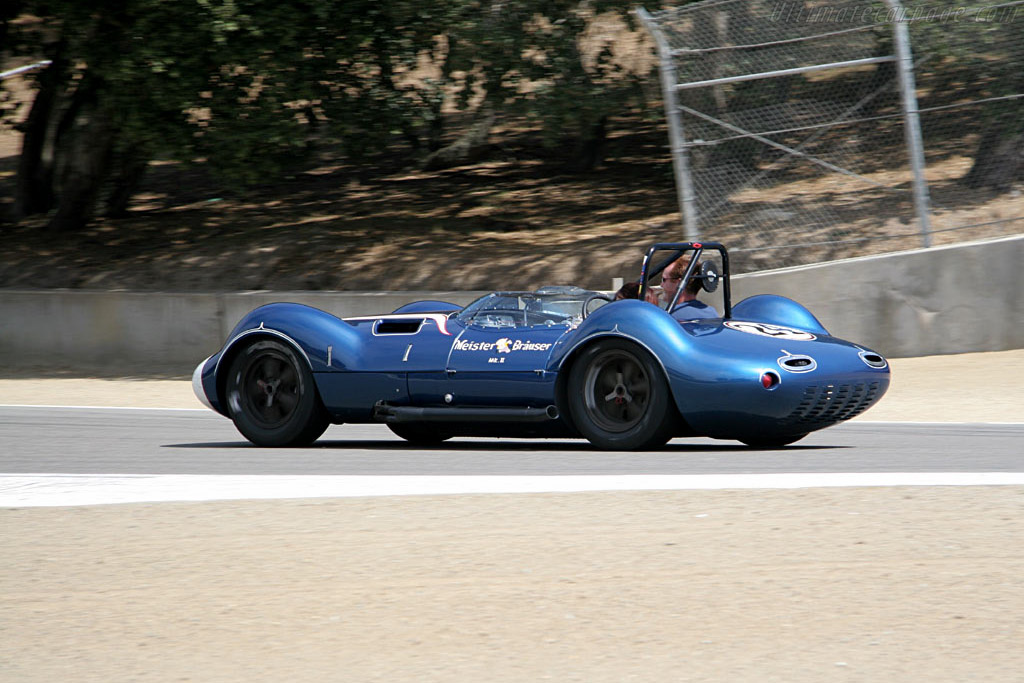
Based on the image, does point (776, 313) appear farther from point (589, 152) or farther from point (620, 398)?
point (589, 152)

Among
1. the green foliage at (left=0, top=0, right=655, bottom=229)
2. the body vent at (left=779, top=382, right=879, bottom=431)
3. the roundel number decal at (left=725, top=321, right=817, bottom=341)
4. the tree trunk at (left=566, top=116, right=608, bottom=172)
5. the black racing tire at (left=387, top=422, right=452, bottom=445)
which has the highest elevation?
the green foliage at (left=0, top=0, right=655, bottom=229)

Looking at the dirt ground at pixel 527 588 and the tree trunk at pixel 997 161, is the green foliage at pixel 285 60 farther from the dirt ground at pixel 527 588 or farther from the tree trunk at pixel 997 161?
the dirt ground at pixel 527 588

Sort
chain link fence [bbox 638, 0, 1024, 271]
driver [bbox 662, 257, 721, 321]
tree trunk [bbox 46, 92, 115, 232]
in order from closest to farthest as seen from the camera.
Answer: driver [bbox 662, 257, 721, 321] → chain link fence [bbox 638, 0, 1024, 271] → tree trunk [bbox 46, 92, 115, 232]

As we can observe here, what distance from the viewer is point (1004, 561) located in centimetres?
508

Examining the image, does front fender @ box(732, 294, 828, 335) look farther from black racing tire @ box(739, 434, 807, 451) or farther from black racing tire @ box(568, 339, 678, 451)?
black racing tire @ box(568, 339, 678, 451)

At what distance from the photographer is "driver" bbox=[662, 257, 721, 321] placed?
335 inches

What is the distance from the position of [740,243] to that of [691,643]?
10475 mm

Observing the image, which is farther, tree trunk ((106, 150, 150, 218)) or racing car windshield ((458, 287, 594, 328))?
tree trunk ((106, 150, 150, 218))

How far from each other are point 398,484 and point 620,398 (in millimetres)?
1637

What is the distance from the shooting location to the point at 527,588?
492cm

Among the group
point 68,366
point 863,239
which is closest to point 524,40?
point 863,239

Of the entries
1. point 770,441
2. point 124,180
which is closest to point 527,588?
point 770,441

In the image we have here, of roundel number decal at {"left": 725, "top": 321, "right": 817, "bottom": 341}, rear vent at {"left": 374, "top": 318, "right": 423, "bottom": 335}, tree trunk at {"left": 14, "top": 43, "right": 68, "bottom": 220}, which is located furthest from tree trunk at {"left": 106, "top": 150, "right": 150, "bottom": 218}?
roundel number decal at {"left": 725, "top": 321, "right": 817, "bottom": 341}

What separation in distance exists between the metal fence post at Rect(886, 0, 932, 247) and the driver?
5770 millimetres
